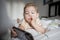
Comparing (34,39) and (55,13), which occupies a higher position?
(55,13)

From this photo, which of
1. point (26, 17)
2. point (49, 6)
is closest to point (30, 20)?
point (26, 17)

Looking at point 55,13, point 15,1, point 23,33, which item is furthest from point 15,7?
point 55,13

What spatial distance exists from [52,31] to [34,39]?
0.14m

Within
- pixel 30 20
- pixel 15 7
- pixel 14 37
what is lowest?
pixel 14 37

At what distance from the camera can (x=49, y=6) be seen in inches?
56.0

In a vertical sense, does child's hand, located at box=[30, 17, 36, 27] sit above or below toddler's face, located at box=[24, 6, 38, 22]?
below

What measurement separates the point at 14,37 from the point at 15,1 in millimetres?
346

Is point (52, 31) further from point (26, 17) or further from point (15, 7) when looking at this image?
point (15, 7)

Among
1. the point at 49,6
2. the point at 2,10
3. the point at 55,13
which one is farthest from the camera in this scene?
the point at 55,13

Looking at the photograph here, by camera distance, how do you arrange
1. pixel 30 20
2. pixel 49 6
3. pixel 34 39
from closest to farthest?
pixel 34 39, pixel 30 20, pixel 49 6

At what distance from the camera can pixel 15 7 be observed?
109 cm

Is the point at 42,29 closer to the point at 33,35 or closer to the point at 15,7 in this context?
the point at 33,35

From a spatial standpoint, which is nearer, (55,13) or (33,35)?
(33,35)

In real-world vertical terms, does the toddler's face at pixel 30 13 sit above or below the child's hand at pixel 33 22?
above
